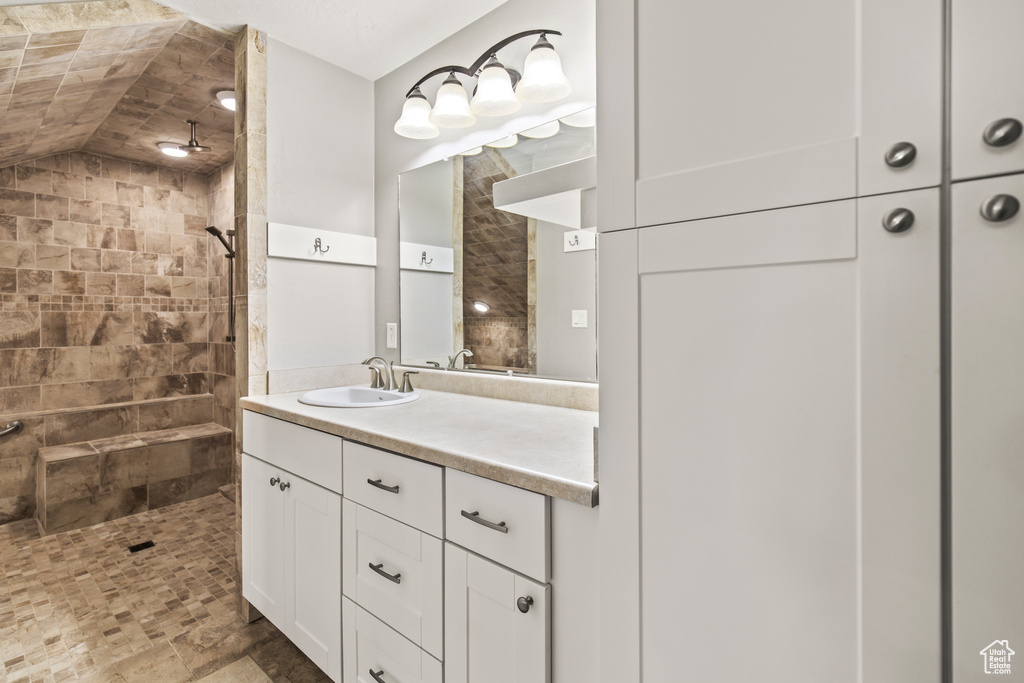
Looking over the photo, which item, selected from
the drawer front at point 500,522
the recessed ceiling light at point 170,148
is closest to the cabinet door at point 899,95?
the drawer front at point 500,522

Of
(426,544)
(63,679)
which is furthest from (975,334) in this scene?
(63,679)

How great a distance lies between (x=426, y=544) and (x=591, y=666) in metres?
0.47

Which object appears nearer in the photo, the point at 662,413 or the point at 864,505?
the point at 864,505

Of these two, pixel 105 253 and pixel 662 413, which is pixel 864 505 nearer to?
pixel 662 413

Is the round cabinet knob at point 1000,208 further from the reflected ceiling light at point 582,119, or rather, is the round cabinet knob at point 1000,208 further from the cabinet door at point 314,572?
the cabinet door at point 314,572

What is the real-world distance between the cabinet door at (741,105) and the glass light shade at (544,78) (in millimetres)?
916

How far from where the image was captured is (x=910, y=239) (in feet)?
1.95

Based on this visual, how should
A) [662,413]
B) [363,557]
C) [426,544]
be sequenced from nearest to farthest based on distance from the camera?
[662,413]
[426,544]
[363,557]

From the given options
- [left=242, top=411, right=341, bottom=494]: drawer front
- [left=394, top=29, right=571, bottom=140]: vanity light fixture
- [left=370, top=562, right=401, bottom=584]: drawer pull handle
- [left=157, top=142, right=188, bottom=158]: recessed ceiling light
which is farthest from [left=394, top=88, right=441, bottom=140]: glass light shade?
[left=157, top=142, right=188, bottom=158]: recessed ceiling light

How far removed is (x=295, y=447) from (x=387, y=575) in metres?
0.63

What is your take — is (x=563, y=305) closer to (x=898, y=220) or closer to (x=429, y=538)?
(x=429, y=538)

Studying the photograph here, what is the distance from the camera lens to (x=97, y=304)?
11.2 feet

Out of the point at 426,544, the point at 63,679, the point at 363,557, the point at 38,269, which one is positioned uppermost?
the point at 38,269

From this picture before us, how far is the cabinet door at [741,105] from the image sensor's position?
64 centimetres
